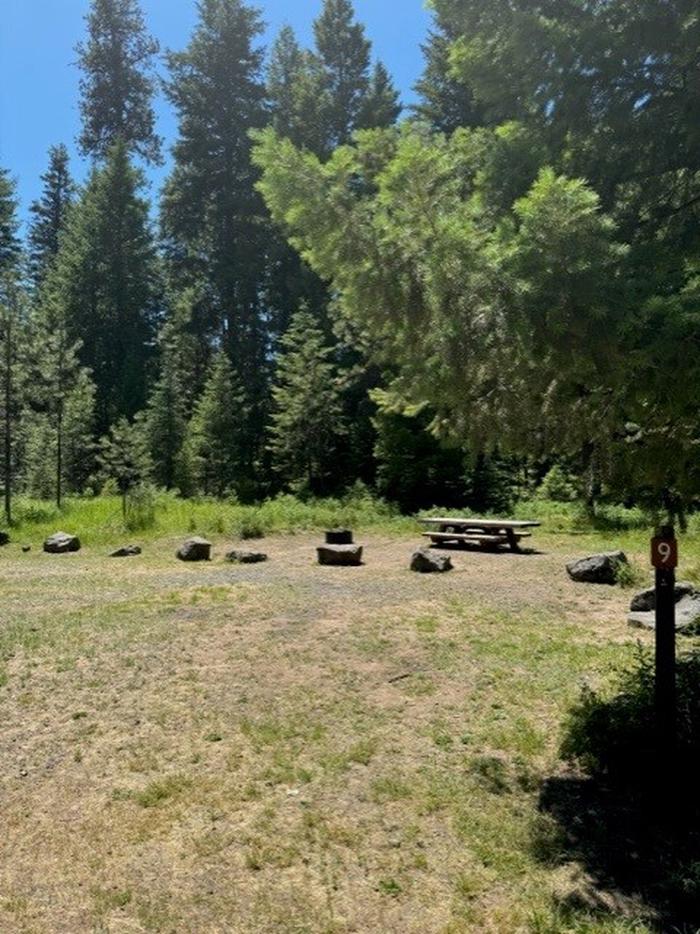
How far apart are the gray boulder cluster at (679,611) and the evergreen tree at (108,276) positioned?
2945cm

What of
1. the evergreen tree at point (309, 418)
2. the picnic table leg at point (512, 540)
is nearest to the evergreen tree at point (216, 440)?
the evergreen tree at point (309, 418)

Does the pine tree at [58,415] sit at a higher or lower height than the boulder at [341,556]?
higher

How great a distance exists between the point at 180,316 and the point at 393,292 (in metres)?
30.4

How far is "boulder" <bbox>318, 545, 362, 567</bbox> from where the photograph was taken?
12.4 meters

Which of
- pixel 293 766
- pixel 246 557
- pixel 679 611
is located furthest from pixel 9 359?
Result: pixel 293 766

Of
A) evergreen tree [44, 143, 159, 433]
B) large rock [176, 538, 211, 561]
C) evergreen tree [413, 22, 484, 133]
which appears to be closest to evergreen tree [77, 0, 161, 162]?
evergreen tree [44, 143, 159, 433]

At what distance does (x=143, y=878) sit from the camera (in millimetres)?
3461

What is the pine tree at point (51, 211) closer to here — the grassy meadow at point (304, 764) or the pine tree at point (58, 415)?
the pine tree at point (58, 415)

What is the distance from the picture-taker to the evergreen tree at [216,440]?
26438mm

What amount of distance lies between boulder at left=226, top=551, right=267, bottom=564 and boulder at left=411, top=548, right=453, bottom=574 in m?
2.95

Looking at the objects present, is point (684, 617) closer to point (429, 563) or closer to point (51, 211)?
point (429, 563)

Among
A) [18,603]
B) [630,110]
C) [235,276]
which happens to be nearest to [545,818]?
[630,110]

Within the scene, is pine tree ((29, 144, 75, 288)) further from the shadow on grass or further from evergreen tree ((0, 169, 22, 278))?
the shadow on grass

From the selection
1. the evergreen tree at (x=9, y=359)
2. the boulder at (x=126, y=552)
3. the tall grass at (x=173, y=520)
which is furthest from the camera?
the evergreen tree at (x=9, y=359)
